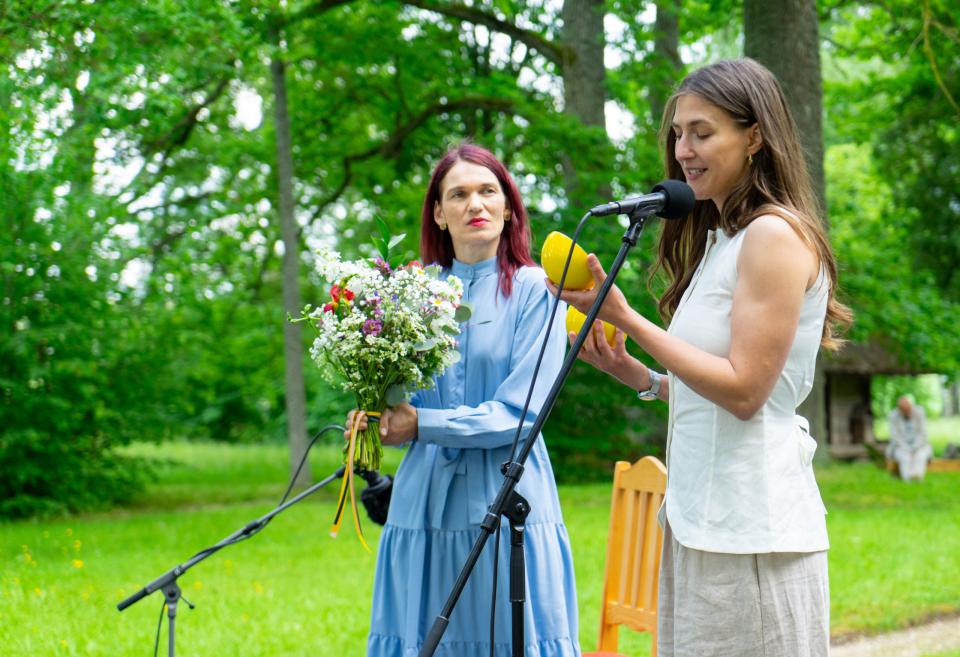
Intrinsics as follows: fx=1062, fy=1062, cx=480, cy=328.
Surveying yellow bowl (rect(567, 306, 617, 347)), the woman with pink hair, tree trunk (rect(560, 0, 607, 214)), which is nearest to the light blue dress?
the woman with pink hair

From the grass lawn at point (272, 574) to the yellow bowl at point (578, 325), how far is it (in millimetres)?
3691

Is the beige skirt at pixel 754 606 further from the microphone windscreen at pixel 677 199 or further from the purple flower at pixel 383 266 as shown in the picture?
the purple flower at pixel 383 266

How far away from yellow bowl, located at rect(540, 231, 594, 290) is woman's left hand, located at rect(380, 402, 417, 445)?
830 millimetres

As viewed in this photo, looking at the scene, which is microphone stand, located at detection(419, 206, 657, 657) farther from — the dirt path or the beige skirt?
the dirt path

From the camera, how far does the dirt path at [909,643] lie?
222 inches

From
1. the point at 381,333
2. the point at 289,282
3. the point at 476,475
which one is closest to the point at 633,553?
the point at 476,475

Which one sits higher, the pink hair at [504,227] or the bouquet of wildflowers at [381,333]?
the pink hair at [504,227]

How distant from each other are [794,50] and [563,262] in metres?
9.70

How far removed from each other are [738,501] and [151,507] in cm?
1228

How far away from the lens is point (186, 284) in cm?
1305

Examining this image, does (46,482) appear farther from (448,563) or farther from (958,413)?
(958,413)

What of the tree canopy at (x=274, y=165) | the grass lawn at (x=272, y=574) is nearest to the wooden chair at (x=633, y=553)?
the grass lawn at (x=272, y=574)

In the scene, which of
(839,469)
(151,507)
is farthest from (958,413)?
(151,507)

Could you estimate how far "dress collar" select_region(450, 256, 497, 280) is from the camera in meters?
3.21
